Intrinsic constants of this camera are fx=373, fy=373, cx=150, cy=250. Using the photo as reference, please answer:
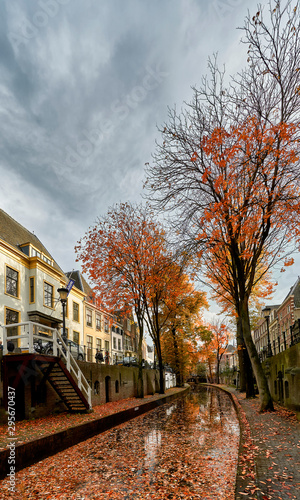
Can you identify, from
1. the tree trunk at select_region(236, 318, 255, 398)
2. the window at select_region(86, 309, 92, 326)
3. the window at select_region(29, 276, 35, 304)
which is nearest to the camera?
the tree trunk at select_region(236, 318, 255, 398)

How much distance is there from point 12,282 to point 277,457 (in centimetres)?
2293

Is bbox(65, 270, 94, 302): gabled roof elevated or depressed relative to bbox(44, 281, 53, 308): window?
elevated

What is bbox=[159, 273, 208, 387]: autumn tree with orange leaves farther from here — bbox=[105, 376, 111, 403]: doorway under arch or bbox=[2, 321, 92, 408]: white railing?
bbox=[2, 321, 92, 408]: white railing

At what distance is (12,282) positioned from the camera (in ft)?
87.6

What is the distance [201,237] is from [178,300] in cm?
2219

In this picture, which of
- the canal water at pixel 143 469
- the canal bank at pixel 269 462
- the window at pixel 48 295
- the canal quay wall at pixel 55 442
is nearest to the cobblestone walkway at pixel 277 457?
the canal bank at pixel 269 462

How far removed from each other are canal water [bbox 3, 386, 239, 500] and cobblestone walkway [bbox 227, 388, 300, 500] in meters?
0.63

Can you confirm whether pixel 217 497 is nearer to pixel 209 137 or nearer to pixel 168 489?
pixel 168 489

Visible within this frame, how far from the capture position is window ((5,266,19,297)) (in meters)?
26.0

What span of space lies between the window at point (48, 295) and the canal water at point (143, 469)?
61.5 ft

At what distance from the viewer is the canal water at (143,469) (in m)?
6.79

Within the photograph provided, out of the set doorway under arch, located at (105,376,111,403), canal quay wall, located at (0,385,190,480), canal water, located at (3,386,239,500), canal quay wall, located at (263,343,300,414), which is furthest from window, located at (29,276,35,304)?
canal quay wall, located at (263,343,300,414)

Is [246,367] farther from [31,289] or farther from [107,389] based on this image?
[31,289]

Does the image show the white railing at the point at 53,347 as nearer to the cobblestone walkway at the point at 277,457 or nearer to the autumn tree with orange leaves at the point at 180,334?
the cobblestone walkway at the point at 277,457
